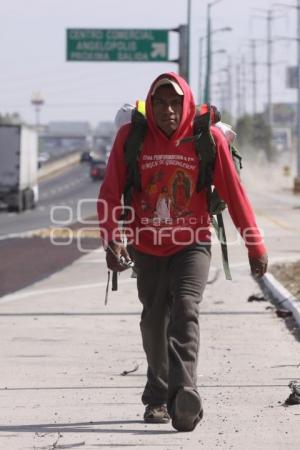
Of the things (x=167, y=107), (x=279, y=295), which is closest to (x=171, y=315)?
(x=167, y=107)

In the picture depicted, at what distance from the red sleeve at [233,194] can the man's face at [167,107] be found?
0.24 metres

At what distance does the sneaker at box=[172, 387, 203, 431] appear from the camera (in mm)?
7902

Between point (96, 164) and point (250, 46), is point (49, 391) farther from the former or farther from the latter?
point (250, 46)

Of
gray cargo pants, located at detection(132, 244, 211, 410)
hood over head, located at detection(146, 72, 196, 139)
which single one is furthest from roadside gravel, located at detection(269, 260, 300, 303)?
hood over head, located at detection(146, 72, 196, 139)

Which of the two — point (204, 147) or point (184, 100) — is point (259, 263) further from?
point (184, 100)

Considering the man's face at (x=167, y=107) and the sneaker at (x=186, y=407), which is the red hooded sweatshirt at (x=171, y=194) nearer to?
the man's face at (x=167, y=107)

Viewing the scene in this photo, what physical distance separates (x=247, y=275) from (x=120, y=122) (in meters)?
12.2

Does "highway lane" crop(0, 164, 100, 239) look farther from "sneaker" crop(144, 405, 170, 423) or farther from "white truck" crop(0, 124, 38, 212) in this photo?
"sneaker" crop(144, 405, 170, 423)

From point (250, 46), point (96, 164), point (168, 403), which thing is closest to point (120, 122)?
point (168, 403)

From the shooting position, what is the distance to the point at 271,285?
17.8m

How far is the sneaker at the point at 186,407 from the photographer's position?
790 centimetres

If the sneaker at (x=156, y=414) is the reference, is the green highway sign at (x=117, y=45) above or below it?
above

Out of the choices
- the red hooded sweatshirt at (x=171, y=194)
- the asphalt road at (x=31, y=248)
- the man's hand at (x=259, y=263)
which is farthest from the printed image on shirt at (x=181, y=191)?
the asphalt road at (x=31, y=248)

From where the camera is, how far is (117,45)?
54094 mm
